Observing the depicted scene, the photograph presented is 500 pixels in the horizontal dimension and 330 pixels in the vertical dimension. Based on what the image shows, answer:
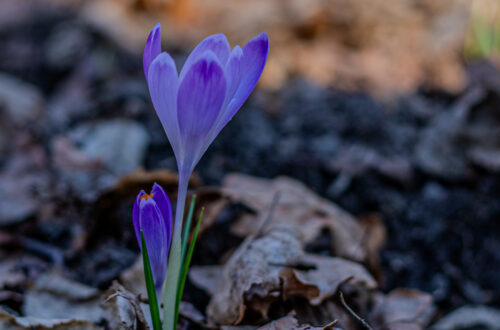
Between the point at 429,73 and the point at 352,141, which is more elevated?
the point at 429,73

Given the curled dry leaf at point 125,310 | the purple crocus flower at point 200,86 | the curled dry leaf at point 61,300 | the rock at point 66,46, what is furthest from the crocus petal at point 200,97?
the rock at point 66,46

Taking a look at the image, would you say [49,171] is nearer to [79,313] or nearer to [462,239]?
[79,313]

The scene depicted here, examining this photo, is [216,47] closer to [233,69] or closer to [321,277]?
[233,69]

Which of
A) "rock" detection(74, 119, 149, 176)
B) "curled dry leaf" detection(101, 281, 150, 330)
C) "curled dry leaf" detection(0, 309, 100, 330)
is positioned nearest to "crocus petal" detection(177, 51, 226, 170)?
"curled dry leaf" detection(101, 281, 150, 330)

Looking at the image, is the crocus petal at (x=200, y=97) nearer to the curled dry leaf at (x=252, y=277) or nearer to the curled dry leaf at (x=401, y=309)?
the curled dry leaf at (x=252, y=277)

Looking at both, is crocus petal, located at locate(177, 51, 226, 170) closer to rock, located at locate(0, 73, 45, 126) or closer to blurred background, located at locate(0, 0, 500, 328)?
blurred background, located at locate(0, 0, 500, 328)

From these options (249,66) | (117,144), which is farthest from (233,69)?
(117,144)

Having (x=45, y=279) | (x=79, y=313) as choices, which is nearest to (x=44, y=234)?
(x=45, y=279)
